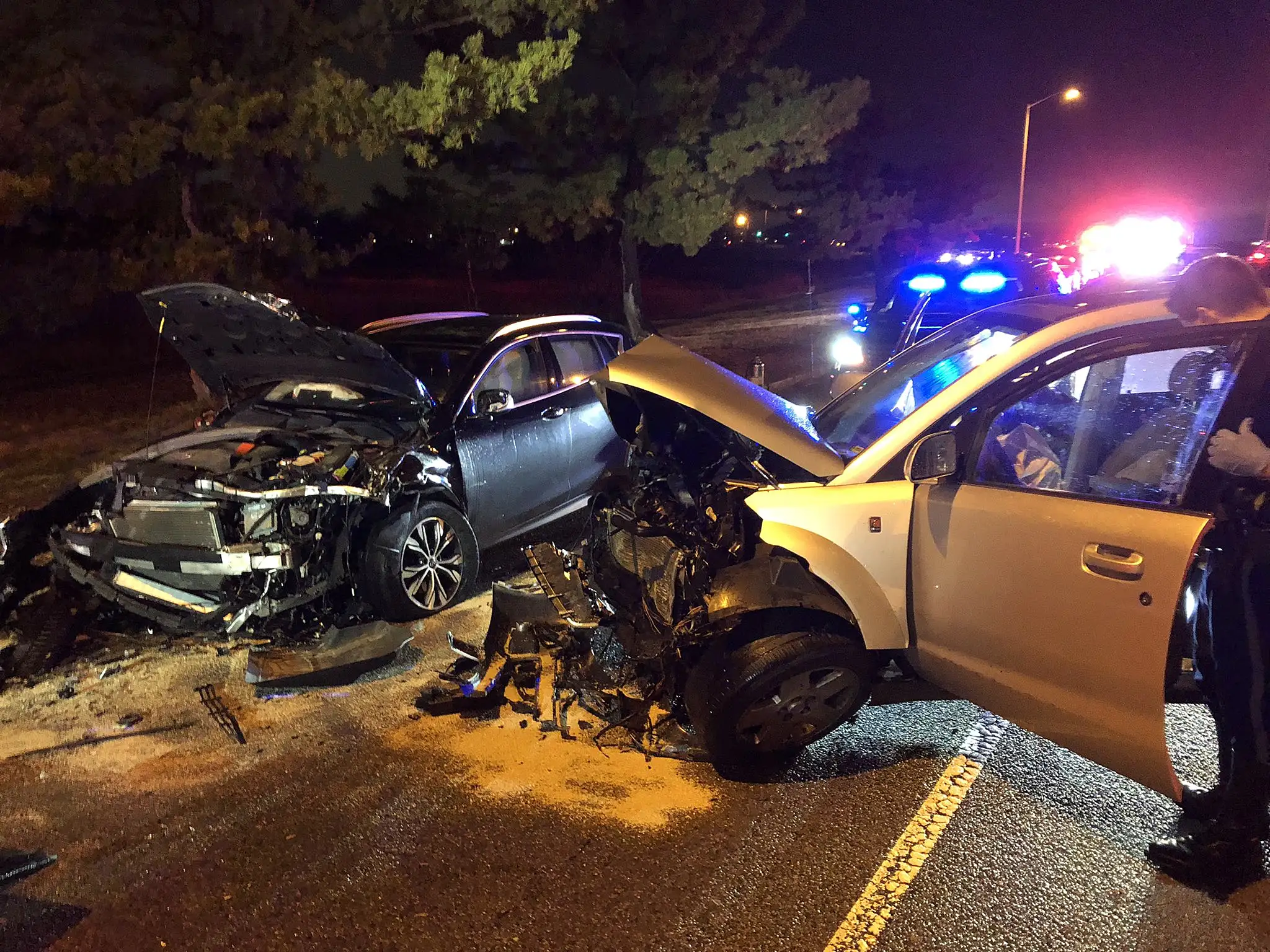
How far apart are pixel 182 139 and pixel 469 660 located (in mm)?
7906

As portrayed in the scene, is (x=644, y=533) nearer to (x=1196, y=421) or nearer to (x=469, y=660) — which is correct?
(x=469, y=660)

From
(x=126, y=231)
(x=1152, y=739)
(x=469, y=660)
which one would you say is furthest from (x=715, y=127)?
(x=1152, y=739)

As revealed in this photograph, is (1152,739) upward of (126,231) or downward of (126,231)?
downward

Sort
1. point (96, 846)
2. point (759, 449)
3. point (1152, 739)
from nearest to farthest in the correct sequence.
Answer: point (1152, 739) < point (96, 846) < point (759, 449)

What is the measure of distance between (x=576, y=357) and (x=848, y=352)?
5208mm

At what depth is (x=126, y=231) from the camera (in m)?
12.4

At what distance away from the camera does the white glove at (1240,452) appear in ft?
9.00

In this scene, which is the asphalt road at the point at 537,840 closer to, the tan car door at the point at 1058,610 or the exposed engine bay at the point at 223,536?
the tan car door at the point at 1058,610

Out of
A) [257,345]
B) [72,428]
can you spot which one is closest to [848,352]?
[257,345]

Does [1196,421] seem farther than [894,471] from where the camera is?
No

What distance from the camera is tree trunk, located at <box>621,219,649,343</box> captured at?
20250 millimetres

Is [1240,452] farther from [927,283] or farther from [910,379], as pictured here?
[927,283]

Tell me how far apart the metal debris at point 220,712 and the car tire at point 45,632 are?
96 cm

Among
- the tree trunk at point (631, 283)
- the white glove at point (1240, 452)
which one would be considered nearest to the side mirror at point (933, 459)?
the white glove at point (1240, 452)
